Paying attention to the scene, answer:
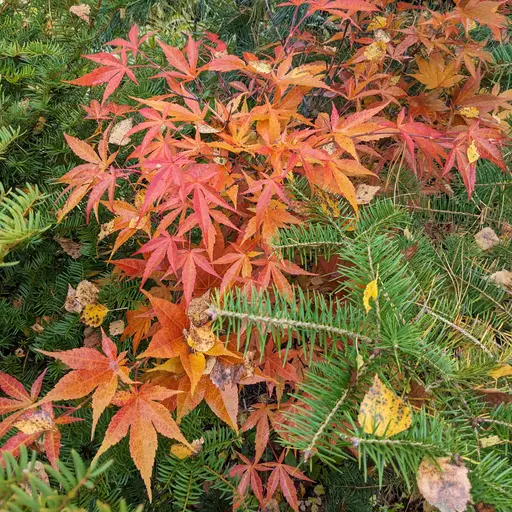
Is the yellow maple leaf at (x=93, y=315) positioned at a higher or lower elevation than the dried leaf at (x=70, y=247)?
lower

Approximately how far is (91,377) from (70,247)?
434 millimetres

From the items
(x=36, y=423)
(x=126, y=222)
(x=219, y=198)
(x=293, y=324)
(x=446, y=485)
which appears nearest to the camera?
(x=446, y=485)

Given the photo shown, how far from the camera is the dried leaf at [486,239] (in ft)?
3.03

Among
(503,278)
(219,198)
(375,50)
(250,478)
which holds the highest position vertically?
(375,50)

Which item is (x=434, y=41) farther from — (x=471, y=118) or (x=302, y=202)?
(x=302, y=202)

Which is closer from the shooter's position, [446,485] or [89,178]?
[446,485]

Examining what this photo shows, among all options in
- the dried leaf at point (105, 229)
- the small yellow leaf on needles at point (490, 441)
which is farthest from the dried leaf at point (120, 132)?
the small yellow leaf on needles at point (490, 441)

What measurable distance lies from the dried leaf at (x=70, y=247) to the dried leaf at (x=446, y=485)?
83cm

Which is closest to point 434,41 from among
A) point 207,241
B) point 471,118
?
point 471,118

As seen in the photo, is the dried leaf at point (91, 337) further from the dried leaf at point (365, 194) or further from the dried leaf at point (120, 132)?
the dried leaf at point (365, 194)

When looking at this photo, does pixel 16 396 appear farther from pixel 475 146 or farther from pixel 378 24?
pixel 378 24

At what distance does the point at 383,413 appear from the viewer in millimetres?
434

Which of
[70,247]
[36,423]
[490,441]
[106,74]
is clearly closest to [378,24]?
[106,74]

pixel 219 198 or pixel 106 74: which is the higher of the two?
pixel 106 74
